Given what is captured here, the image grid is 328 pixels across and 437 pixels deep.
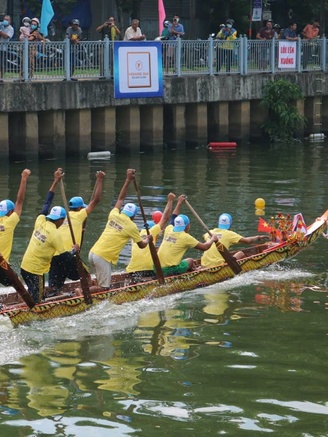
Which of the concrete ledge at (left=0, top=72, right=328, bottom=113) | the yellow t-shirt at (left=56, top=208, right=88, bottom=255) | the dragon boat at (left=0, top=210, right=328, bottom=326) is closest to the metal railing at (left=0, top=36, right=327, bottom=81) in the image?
the concrete ledge at (left=0, top=72, right=328, bottom=113)

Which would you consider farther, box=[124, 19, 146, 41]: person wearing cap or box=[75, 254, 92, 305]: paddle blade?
box=[124, 19, 146, 41]: person wearing cap

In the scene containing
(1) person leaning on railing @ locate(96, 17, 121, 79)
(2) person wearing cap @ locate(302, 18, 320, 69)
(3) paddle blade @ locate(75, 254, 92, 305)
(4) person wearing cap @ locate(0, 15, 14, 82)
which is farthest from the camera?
(2) person wearing cap @ locate(302, 18, 320, 69)

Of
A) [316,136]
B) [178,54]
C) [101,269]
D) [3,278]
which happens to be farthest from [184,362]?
[316,136]

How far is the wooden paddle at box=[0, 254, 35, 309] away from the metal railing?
580 inches

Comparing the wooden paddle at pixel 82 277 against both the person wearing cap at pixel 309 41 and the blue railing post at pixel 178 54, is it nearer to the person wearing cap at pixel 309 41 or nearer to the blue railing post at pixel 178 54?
the blue railing post at pixel 178 54

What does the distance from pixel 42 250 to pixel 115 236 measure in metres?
1.51

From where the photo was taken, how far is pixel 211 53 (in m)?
36.0

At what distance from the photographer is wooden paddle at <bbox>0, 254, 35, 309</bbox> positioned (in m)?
16.6

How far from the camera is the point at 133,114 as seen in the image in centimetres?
3494

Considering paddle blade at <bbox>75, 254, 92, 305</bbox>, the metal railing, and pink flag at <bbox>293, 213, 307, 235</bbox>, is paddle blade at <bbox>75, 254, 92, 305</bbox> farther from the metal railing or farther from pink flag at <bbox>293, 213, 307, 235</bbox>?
the metal railing

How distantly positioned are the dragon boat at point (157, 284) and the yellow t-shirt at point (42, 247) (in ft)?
1.67

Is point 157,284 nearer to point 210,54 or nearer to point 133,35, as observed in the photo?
point 133,35

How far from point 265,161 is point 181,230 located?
1568 cm

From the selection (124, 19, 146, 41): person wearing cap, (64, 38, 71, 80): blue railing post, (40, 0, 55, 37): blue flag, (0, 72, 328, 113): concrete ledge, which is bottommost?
(0, 72, 328, 113): concrete ledge
